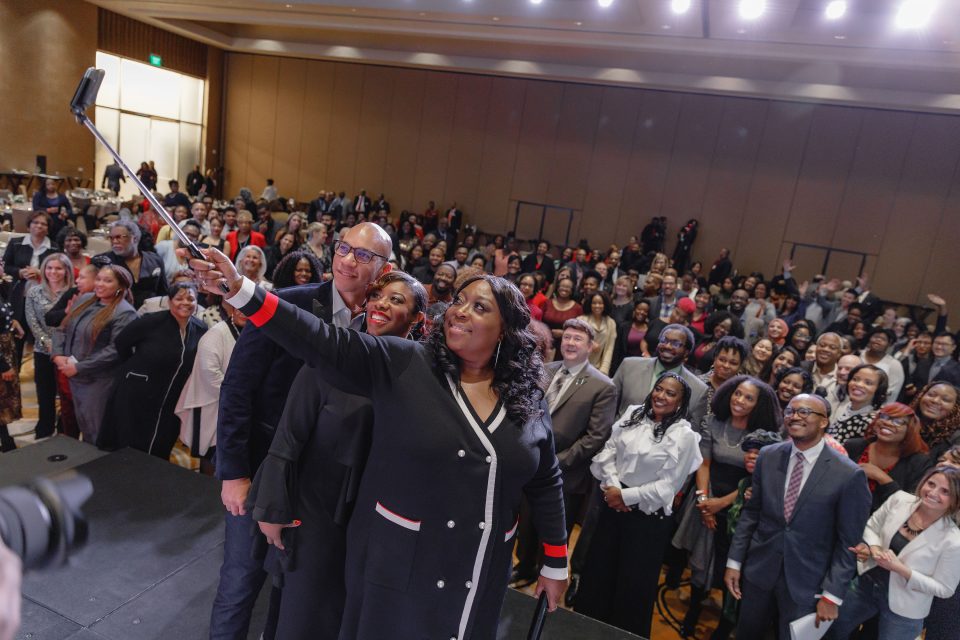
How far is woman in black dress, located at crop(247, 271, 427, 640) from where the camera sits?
1.68 metres

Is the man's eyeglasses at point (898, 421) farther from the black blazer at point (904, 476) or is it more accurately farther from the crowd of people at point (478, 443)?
the black blazer at point (904, 476)

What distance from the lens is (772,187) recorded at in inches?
501

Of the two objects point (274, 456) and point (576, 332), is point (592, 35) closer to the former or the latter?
point (576, 332)

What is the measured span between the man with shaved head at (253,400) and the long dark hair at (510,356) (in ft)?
1.71

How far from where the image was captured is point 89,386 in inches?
139

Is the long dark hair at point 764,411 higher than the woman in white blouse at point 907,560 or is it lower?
higher

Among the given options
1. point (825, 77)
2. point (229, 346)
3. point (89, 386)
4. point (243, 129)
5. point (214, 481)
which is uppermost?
point (825, 77)

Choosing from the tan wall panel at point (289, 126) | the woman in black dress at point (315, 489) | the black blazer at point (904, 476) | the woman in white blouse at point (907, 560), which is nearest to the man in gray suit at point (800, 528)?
the woman in white blouse at point (907, 560)

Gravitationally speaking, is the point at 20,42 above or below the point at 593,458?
above

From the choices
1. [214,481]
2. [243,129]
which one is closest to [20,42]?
[243,129]

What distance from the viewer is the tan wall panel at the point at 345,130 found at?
15570 mm

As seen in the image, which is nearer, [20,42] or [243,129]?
[20,42]

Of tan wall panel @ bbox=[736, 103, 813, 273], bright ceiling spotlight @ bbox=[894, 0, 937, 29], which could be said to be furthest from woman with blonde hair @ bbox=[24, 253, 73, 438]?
tan wall panel @ bbox=[736, 103, 813, 273]

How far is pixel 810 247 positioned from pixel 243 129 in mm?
14449
